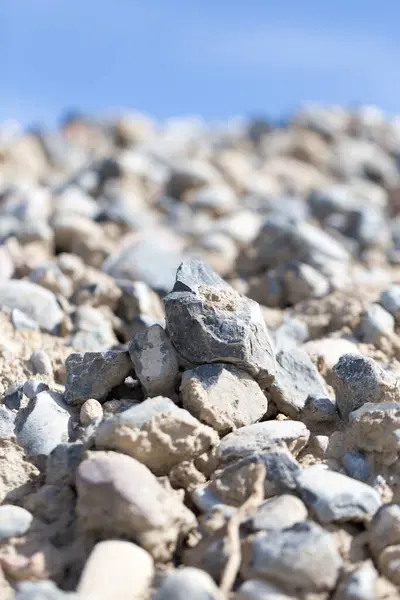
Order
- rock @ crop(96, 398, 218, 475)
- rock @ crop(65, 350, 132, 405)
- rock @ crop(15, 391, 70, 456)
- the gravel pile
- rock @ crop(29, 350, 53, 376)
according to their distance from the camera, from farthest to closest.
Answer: rock @ crop(29, 350, 53, 376)
rock @ crop(65, 350, 132, 405)
rock @ crop(15, 391, 70, 456)
rock @ crop(96, 398, 218, 475)
the gravel pile

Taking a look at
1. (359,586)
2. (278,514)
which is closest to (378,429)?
(278,514)

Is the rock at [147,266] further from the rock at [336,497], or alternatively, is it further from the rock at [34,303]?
the rock at [336,497]

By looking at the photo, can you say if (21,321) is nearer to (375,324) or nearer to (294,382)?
(294,382)

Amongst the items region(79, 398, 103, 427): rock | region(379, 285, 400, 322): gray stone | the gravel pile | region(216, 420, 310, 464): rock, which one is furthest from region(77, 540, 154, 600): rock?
region(379, 285, 400, 322): gray stone

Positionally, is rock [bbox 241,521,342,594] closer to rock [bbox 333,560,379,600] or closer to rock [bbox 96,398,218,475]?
rock [bbox 333,560,379,600]

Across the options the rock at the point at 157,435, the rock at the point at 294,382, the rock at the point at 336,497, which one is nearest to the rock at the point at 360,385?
the rock at the point at 294,382
